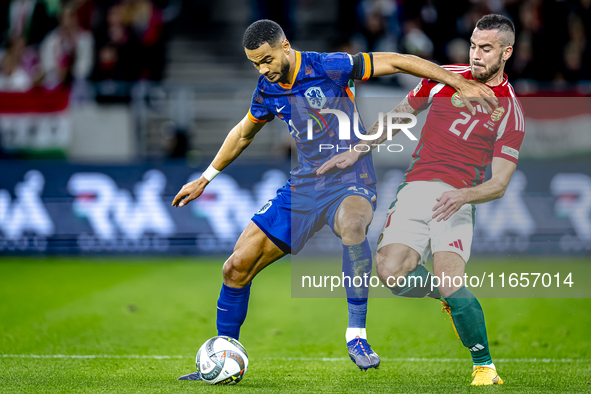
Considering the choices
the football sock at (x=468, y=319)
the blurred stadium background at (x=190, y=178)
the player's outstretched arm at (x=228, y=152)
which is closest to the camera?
the football sock at (x=468, y=319)

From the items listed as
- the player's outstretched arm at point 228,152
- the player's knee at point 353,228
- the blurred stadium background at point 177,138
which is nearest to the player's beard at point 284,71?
the player's outstretched arm at point 228,152

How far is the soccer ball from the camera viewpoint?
15.2 ft

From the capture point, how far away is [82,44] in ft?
40.3

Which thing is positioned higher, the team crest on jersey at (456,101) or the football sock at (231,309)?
the team crest on jersey at (456,101)

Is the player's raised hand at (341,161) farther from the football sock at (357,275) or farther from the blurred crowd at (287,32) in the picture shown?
the blurred crowd at (287,32)

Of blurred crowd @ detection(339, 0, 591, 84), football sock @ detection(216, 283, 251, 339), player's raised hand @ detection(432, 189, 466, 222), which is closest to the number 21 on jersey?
player's raised hand @ detection(432, 189, 466, 222)

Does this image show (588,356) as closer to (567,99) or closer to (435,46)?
(567,99)

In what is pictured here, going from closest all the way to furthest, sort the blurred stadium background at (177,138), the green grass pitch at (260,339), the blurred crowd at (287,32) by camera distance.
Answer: the green grass pitch at (260,339), the blurred stadium background at (177,138), the blurred crowd at (287,32)

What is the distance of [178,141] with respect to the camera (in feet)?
36.3

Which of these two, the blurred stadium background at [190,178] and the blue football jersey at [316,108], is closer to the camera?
the blue football jersey at [316,108]

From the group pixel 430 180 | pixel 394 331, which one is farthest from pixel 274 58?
pixel 394 331

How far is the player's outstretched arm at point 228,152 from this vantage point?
509cm

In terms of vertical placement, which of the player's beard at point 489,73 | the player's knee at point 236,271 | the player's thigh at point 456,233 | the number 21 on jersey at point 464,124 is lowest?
the player's knee at point 236,271

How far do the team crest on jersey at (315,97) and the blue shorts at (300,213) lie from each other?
56cm
